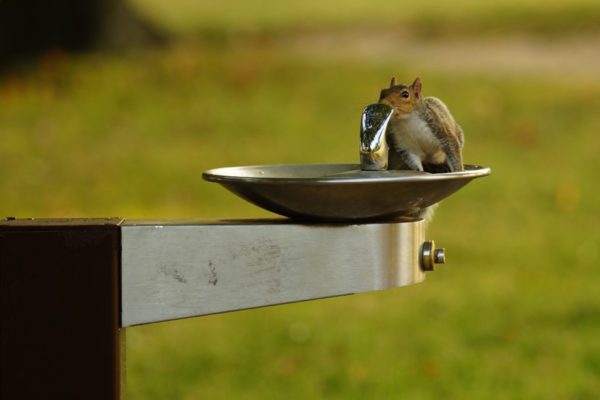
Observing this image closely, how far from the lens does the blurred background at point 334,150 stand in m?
6.02

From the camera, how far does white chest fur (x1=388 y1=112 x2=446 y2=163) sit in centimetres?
275

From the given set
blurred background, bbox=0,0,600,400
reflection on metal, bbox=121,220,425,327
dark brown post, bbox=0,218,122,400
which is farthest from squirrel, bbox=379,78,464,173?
blurred background, bbox=0,0,600,400

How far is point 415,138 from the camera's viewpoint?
2.76 metres

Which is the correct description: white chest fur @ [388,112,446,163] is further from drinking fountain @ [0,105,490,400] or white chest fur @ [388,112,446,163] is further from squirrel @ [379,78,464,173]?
drinking fountain @ [0,105,490,400]

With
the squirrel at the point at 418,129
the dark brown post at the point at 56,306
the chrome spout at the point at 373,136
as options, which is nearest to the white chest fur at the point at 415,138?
the squirrel at the point at 418,129

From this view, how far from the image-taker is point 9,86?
12281mm

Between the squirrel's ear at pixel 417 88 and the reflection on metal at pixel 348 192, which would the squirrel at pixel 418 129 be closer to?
the squirrel's ear at pixel 417 88

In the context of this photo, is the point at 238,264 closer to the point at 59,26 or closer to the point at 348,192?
the point at 348,192

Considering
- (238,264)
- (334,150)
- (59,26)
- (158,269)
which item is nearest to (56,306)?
(158,269)

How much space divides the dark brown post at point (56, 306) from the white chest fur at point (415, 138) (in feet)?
2.24

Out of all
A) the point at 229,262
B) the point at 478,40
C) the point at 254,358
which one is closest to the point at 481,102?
the point at 478,40

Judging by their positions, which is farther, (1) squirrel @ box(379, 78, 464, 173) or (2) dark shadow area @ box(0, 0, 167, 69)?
(2) dark shadow area @ box(0, 0, 167, 69)

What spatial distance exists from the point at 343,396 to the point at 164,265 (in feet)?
10.6

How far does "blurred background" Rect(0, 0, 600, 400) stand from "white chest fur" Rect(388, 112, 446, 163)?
2.96m
